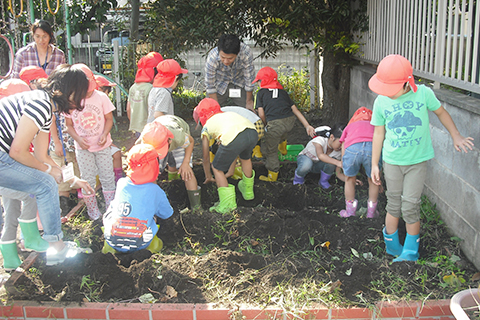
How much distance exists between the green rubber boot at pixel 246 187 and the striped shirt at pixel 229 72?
1.82 metres

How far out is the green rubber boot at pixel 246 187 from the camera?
16.5 ft

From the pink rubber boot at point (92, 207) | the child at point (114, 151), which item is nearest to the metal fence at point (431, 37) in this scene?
the child at point (114, 151)

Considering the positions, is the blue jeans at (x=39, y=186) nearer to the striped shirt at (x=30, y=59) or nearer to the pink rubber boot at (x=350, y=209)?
the striped shirt at (x=30, y=59)

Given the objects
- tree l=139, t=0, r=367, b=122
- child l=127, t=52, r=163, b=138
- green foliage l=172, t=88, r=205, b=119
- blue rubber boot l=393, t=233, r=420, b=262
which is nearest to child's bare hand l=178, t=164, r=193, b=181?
child l=127, t=52, r=163, b=138

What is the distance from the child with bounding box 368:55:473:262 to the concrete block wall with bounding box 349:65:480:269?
258 millimetres

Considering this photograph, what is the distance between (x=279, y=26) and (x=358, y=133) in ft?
12.2

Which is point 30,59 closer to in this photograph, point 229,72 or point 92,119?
point 92,119

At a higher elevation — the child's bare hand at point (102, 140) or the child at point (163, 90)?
the child at point (163, 90)

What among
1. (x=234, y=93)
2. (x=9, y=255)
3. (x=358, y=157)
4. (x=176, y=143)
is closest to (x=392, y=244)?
(x=358, y=157)

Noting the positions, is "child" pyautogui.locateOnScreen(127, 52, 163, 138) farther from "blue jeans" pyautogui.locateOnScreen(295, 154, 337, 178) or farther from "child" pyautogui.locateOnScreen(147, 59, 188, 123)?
"blue jeans" pyautogui.locateOnScreen(295, 154, 337, 178)

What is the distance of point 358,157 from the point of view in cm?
437

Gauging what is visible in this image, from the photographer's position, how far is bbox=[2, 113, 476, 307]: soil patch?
126 inches

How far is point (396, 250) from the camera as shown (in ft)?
12.6

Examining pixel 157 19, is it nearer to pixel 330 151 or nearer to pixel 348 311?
pixel 330 151
